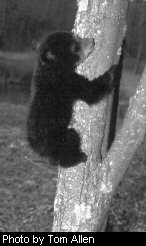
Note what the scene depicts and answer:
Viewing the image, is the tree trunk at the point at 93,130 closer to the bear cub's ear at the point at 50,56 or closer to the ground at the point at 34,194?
the bear cub's ear at the point at 50,56

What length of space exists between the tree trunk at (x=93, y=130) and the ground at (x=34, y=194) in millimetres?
2913

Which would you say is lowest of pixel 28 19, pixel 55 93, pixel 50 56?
pixel 28 19

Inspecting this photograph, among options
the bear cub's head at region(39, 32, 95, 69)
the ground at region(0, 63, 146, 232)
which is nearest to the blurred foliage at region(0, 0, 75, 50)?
the ground at region(0, 63, 146, 232)

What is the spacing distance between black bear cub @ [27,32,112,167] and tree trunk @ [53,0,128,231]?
28 cm

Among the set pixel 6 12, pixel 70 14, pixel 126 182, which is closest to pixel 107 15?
pixel 126 182

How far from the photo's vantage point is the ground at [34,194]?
21.3ft

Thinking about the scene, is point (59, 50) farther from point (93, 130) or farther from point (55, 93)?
point (93, 130)

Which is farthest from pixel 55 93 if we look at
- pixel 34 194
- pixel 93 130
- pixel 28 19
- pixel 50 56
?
pixel 28 19

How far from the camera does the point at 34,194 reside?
7.08 meters

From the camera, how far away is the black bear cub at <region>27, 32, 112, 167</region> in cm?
385

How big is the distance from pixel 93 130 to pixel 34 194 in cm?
387

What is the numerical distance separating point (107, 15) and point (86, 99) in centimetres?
69

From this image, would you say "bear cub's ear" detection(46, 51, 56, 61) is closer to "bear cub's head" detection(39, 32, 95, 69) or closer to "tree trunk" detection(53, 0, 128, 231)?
"bear cub's head" detection(39, 32, 95, 69)

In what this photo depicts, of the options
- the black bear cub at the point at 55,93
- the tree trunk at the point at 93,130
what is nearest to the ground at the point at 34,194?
the black bear cub at the point at 55,93
